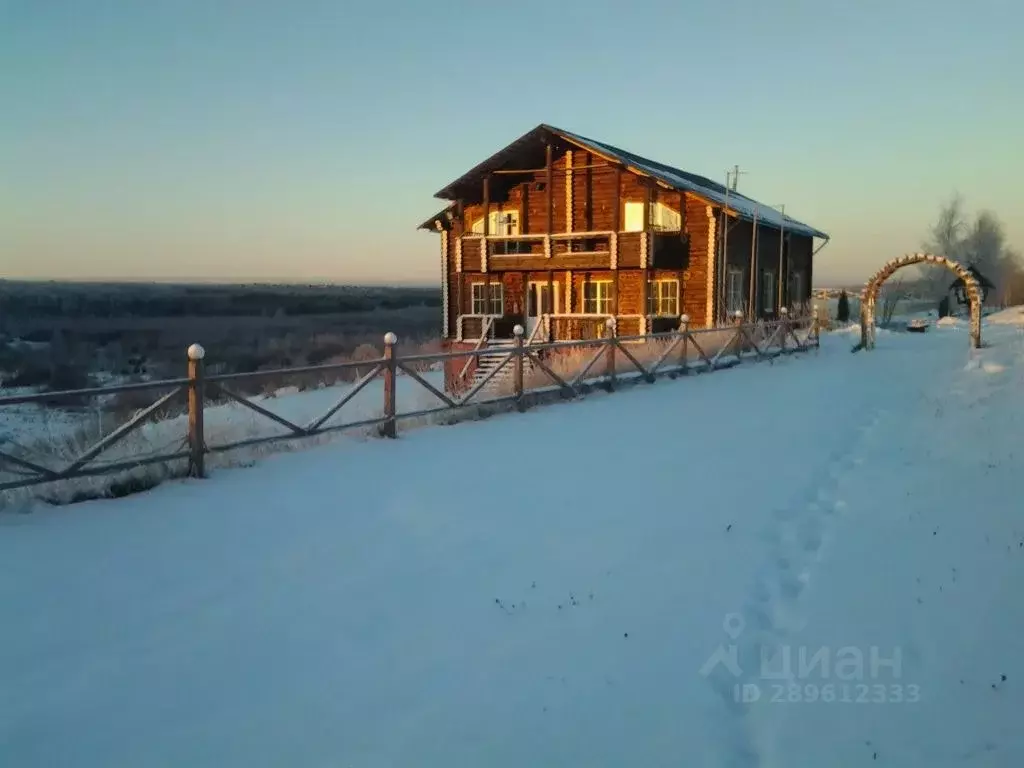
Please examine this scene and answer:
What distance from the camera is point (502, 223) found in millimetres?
24000

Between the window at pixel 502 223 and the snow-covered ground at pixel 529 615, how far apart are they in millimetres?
16743

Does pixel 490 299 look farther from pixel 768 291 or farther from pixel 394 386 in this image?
pixel 394 386

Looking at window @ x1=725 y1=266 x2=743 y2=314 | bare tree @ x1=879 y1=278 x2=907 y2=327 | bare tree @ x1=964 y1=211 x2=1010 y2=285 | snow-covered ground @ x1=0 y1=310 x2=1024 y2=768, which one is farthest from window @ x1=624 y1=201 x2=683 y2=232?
bare tree @ x1=964 y1=211 x2=1010 y2=285

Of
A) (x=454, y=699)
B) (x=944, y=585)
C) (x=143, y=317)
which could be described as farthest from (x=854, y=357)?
(x=143, y=317)

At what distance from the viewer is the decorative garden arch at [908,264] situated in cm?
2083

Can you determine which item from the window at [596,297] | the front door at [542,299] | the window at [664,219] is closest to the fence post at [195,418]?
the front door at [542,299]

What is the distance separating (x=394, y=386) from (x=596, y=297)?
14.8m

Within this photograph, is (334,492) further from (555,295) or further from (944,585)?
(555,295)

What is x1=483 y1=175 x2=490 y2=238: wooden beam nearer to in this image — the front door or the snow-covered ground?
the front door

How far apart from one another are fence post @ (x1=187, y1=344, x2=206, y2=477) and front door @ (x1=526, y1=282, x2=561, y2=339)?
16.5m

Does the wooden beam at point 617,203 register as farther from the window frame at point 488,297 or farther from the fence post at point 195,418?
the fence post at point 195,418

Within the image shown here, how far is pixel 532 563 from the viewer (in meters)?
5.11

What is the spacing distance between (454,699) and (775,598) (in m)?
2.06

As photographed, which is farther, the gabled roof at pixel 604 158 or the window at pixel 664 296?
the window at pixel 664 296
